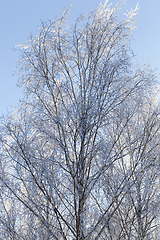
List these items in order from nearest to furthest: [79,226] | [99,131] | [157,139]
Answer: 1. [79,226]
2. [99,131]
3. [157,139]

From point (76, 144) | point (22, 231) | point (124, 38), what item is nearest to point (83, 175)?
point (76, 144)

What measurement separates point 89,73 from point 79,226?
8.94 ft

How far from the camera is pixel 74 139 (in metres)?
4.15

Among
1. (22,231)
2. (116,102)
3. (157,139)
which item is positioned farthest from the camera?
(157,139)

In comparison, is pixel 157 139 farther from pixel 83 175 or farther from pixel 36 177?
pixel 36 177

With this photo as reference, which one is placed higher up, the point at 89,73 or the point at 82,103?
the point at 89,73

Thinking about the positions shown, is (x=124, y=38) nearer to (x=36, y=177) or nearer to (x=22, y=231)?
(x=36, y=177)

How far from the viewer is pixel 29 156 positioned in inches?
163

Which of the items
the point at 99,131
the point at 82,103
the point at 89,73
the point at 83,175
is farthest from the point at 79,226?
the point at 89,73

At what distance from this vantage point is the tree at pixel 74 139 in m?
4.11

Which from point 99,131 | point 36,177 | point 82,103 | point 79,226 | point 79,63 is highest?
point 79,63

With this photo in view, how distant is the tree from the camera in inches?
162

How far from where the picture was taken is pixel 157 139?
633cm

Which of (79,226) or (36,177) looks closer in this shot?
(79,226)
